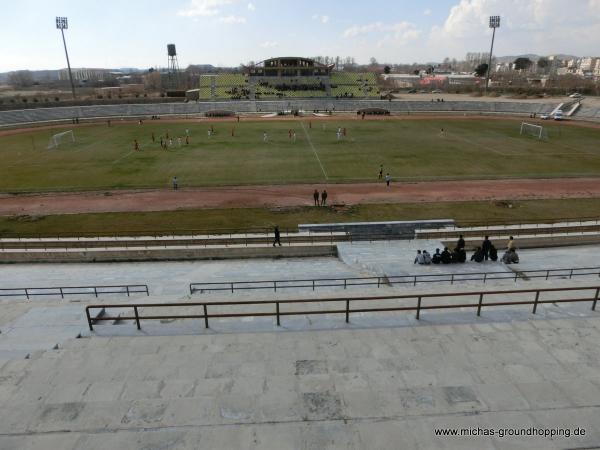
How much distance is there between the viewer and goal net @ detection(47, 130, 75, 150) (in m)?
47.9

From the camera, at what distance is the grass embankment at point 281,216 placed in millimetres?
23250

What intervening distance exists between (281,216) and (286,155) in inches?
716

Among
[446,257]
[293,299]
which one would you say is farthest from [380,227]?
[293,299]

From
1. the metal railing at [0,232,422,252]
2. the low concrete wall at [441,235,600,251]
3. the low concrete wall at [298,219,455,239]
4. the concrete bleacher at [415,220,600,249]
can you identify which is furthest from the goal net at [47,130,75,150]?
the low concrete wall at [441,235,600,251]

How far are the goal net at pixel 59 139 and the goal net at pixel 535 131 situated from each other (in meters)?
A: 59.3

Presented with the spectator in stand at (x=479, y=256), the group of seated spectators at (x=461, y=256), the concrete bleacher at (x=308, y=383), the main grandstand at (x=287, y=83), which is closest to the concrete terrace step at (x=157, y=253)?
the group of seated spectators at (x=461, y=256)

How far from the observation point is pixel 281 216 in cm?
2483

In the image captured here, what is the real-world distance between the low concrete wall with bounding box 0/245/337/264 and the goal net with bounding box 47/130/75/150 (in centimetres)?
3432

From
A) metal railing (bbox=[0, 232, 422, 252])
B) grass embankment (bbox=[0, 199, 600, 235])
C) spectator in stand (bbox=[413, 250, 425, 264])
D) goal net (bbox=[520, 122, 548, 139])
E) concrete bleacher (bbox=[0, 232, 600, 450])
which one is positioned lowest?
grass embankment (bbox=[0, 199, 600, 235])

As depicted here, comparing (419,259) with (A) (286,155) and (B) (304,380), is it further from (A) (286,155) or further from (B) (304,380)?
(A) (286,155)

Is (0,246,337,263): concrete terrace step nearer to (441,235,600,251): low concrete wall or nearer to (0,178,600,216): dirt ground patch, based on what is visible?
(441,235,600,251): low concrete wall

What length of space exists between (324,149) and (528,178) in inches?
786

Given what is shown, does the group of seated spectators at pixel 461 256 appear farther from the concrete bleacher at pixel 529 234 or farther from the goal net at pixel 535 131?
the goal net at pixel 535 131

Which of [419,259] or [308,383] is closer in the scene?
[308,383]
